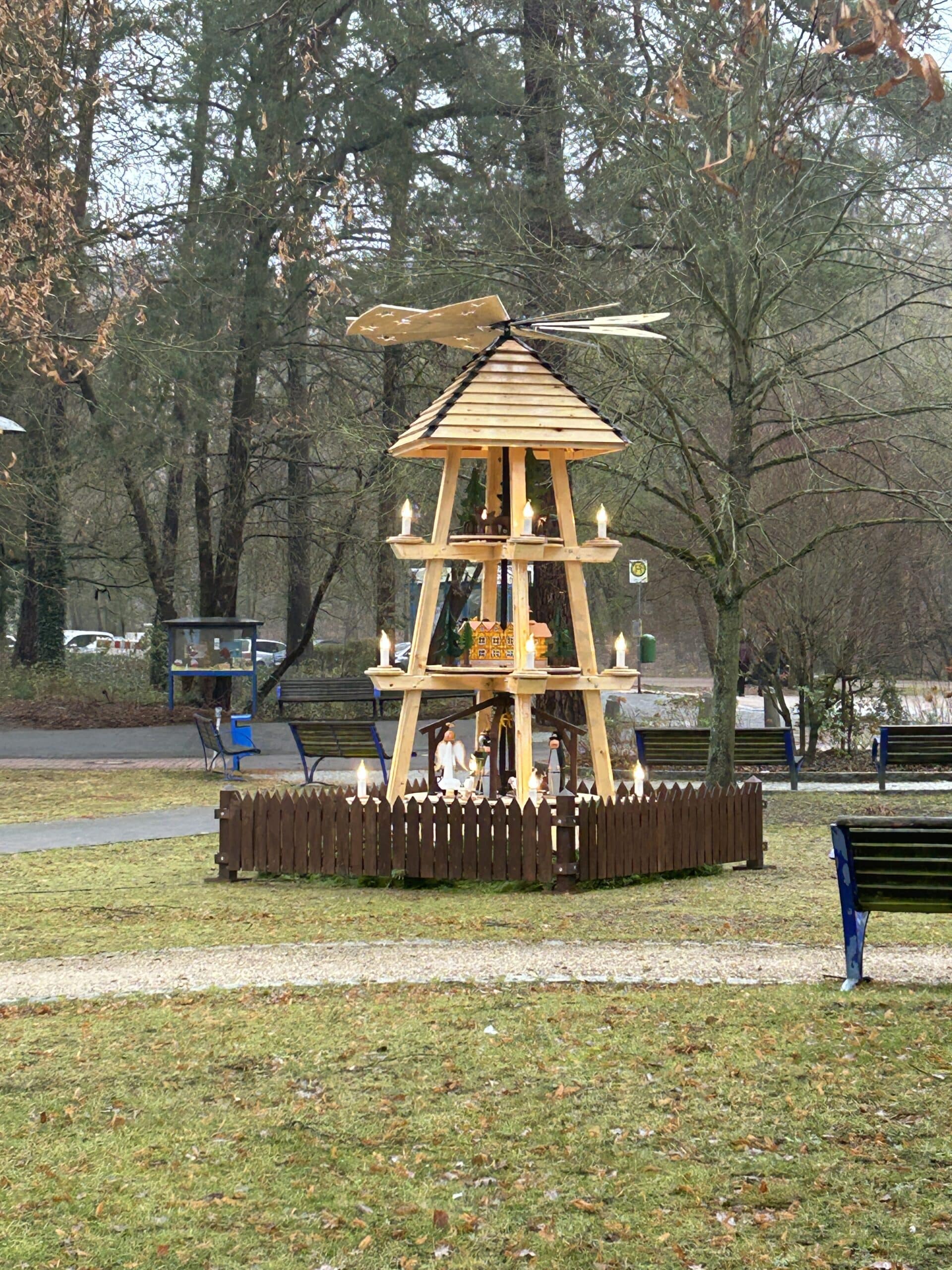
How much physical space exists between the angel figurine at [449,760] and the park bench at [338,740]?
4.01 metres

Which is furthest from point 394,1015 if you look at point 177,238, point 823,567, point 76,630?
point 76,630

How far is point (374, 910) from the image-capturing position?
9.67 meters

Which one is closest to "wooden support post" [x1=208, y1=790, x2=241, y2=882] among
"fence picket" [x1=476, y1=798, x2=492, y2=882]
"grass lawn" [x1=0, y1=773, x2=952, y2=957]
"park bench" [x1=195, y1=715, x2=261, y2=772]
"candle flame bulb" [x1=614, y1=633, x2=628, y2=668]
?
"grass lawn" [x1=0, y1=773, x2=952, y2=957]

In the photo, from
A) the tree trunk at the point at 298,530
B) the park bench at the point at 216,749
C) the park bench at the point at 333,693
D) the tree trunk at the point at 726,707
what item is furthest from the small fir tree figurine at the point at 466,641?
the tree trunk at the point at 298,530

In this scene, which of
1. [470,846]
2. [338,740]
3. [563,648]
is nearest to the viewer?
[470,846]

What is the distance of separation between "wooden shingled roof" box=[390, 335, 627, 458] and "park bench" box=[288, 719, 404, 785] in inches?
202

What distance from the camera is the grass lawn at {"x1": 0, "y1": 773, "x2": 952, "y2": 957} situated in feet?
28.2

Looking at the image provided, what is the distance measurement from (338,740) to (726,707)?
4652mm

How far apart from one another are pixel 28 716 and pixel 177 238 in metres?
9.40

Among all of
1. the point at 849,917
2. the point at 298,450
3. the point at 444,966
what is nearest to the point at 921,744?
the point at 849,917

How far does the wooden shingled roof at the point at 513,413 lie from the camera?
37.3 ft

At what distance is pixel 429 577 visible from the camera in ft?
39.0

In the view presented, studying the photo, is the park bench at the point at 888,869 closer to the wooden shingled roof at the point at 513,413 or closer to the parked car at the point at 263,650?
the wooden shingled roof at the point at 513,413

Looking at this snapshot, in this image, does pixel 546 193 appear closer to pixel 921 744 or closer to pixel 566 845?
pixel 921 744
